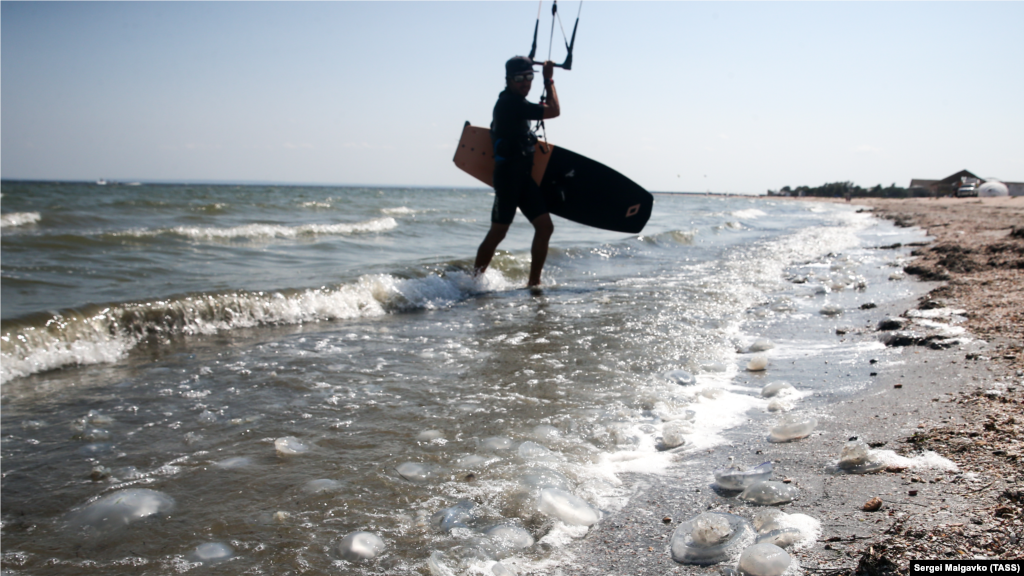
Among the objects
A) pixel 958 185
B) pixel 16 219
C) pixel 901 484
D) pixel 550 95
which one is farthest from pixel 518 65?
pixel 958 185

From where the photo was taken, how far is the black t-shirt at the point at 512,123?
19.0ft

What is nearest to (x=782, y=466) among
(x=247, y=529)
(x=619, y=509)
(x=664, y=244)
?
(x=619, y=509)

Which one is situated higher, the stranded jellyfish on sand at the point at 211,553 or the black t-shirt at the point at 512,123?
the black t-shirt at the point at 512,123

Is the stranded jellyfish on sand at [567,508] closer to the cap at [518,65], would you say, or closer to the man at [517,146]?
the man at [517,146]

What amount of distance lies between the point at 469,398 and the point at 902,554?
189 cm

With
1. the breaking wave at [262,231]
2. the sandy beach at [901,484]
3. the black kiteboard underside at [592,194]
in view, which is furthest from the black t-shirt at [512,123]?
the breaking wave at [262,231]

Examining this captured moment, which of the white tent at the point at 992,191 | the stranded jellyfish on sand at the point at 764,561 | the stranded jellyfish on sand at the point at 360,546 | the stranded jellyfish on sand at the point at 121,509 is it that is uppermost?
the white tent at the point at 992,191

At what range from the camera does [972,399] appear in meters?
2.28

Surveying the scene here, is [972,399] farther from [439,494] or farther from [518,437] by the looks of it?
[439,494]

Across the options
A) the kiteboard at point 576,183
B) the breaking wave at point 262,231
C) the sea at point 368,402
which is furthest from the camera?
the breaking wave at point 262,231

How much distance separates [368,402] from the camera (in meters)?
2.77

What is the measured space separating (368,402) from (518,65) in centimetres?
418

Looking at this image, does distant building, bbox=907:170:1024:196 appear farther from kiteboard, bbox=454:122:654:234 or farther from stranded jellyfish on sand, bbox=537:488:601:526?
stranded jellyfish on sand, bbox=537:488:601:526

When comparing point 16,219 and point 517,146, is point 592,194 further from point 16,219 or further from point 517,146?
point 16,219
